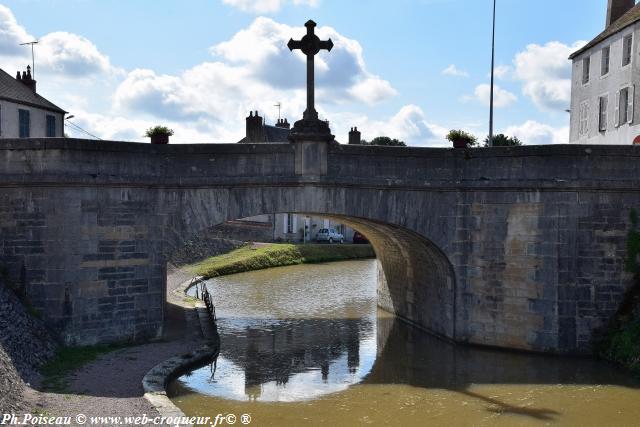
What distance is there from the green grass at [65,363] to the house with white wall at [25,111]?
15.7 metres

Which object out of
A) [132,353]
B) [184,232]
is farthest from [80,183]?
[132,353]

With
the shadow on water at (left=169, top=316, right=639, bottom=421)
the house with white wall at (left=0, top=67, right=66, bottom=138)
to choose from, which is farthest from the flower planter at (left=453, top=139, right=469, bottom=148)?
the house with white wall at (left=0, top=67, right=66, bottom=138)

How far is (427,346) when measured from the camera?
1772 centimetres

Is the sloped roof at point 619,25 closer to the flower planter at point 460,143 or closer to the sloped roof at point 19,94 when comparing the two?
the flower planter at point 460,143

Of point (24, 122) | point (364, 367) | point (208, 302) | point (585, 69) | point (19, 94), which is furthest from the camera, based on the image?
point (24, 122)

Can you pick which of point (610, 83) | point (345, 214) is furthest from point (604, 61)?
point (345, 214)

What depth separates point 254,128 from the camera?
4334 centimetres

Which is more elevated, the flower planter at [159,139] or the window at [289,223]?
the flower planter at [159,139]

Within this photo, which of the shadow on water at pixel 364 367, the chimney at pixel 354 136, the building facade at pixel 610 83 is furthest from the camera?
the chimney at pixel 354 136

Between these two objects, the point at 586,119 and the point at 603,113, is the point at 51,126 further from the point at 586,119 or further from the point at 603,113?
the point at 603,113

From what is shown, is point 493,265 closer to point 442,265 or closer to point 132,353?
point 442,265

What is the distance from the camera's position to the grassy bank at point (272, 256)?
33.4 metres

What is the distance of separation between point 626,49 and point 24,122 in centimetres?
2459

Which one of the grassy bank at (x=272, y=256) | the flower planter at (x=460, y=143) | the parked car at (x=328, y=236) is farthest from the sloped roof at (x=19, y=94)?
the parked car at (x=328, y=236)
